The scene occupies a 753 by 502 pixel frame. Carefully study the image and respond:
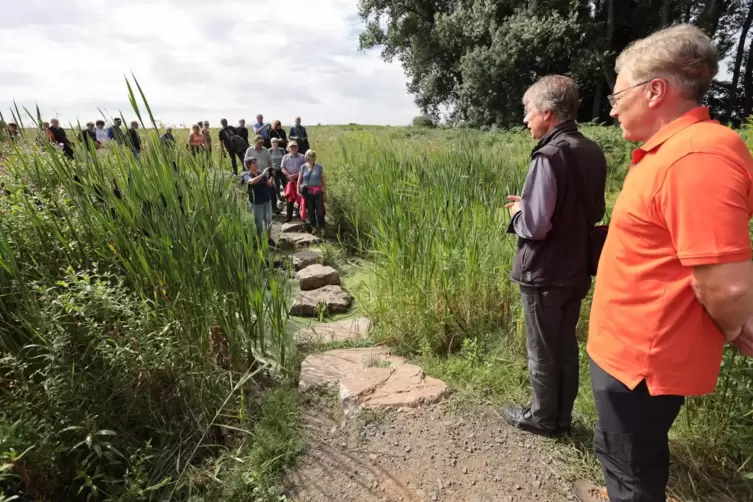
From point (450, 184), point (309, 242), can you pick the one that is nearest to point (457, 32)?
point (309, 242)

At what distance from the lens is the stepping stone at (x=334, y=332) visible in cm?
356

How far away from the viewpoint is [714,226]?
38.9 inches

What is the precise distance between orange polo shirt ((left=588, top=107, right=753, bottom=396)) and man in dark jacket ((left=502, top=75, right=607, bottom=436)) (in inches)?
19.4

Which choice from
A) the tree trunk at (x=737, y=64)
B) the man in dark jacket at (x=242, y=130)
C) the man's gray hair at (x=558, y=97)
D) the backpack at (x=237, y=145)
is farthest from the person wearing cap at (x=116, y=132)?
the tree trunk at (x=737, y=64)

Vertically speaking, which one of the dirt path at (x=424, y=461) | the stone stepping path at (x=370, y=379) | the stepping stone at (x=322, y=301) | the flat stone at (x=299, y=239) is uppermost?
the stone stepping path at (x=370, y=379)

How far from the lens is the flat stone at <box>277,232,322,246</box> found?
23.5ft

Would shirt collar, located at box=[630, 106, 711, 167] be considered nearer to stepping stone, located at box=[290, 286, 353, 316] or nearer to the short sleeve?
the short sleeve

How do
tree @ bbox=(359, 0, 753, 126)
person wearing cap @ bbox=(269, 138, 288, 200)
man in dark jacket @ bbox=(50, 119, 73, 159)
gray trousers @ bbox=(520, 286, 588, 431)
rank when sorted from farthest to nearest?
tree @ bbox=(359, 0, 753, 126) < person wearing cap @ bbox=(269, 138, 288, 200) < man in dark jacket @ bbox=(50, 119, 73, 159) < gray trousers @ bbox=(520, 286, 588, 431)

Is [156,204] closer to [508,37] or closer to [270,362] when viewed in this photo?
[270,362]

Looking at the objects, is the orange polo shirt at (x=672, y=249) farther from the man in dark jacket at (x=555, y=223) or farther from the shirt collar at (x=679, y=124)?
the man in dark jacket at (x=555, y=223)

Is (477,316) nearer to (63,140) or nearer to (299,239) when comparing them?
(63,140)

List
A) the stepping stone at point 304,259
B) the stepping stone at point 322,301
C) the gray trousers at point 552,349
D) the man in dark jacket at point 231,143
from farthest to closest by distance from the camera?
the man in dark jacket at point 231,143
the stepping stone at point 304,259
the stepping stone at point 322,301
the gray trousers at point 552,349

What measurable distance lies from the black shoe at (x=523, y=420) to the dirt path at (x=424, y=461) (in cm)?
4

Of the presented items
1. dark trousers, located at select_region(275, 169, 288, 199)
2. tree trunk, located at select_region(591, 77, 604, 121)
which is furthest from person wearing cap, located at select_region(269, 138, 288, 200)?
tree trunk, located at select_region(591, 77, 604, 121)
